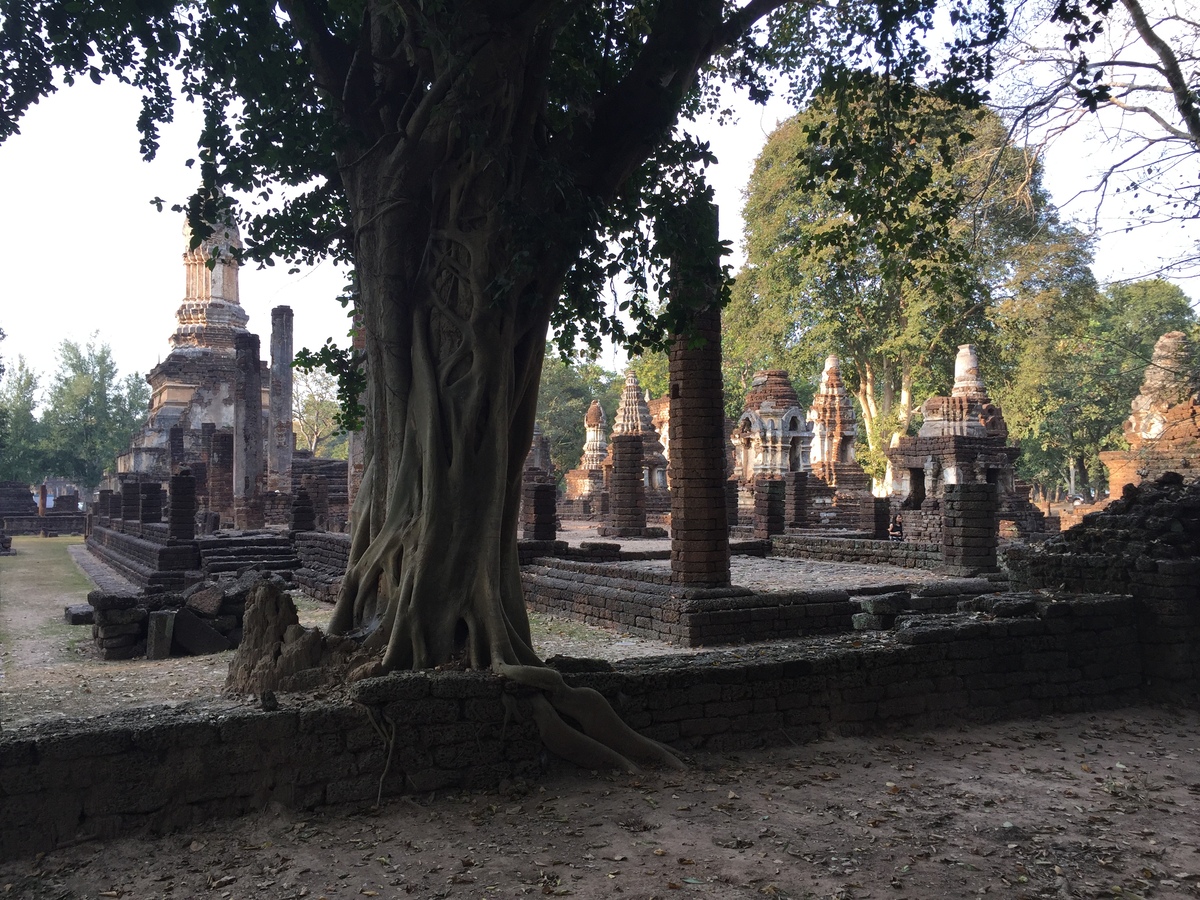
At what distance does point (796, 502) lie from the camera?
1825 cm

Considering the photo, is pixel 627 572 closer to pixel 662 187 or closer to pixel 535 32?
pixel 662 187

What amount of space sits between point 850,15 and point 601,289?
2784 millimetres

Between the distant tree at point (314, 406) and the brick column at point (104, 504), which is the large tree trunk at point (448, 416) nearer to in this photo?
the brick column at point (104, 504)

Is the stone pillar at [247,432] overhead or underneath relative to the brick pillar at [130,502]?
overhead

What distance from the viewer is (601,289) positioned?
20.1 ft

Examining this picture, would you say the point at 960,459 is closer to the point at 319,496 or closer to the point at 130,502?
the point at 319,496

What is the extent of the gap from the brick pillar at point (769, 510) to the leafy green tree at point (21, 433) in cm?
3257

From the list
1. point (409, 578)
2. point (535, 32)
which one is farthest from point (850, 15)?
point (409, 578)

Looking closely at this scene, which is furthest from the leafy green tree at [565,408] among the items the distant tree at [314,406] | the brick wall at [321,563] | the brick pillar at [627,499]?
the brick wall at [321,563]

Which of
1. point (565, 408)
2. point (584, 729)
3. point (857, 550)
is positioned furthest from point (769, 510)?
point (565, 408)

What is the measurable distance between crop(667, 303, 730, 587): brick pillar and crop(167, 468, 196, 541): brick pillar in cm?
930

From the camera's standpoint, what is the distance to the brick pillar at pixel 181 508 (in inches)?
576

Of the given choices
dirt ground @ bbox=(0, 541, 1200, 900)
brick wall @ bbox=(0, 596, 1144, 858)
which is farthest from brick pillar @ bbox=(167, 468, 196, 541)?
dirt ground @ bbox=(0, 541, 1200, 900)

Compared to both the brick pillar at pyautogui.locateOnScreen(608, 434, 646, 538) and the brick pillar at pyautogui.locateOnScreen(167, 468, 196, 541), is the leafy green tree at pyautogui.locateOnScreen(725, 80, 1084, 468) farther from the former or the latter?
the brick pillar at pyautogui.locateOnScreen(167, 468, 196, 541)
